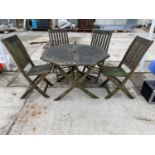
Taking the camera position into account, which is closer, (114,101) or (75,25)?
(114,101)

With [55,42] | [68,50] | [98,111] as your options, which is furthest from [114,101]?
[55,42]

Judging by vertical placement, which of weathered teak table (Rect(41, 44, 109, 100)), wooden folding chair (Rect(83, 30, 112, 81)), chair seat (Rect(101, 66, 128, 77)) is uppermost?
wooden folding chair (Rect(83, 30, 112, 81))

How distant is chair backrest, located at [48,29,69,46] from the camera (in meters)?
3.06

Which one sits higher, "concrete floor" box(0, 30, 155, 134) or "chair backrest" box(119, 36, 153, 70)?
"chair backrest" box(119, 36, 153, 70)

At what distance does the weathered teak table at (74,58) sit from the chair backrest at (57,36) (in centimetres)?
63

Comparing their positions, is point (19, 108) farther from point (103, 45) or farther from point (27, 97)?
point (103, 45)

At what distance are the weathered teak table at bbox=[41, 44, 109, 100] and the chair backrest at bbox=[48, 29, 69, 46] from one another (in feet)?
2.06

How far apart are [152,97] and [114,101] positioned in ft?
1.96

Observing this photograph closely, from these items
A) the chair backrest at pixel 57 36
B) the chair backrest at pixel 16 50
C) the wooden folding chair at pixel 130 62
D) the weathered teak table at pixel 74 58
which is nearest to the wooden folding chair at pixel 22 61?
the chair backrest at pixel 16 50

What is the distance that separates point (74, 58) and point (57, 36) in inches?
50.1

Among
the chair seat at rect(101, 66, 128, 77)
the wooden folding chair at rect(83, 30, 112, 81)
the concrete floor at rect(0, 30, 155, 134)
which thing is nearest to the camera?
the concrete floor at rect(0, 30, 155, 134)

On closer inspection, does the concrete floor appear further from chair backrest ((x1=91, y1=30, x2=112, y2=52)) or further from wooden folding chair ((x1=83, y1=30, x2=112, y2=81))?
chair backrest ((x1=91, y1=30, x2=112, y2=52))

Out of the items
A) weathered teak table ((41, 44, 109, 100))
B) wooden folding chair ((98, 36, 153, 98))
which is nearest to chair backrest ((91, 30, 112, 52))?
weathered teak table ((41, 44, 109, 100))

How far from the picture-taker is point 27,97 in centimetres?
237
